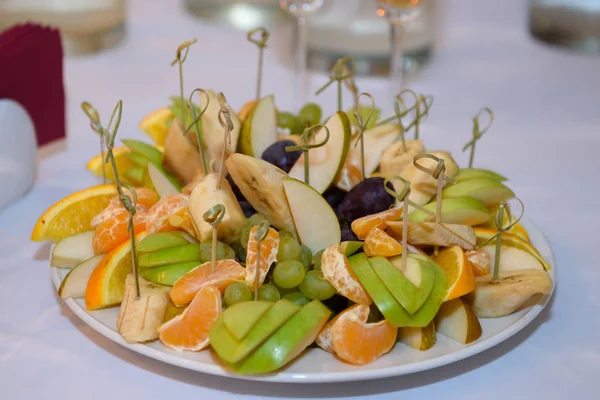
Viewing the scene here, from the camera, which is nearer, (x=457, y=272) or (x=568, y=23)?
(x=457, y=272)

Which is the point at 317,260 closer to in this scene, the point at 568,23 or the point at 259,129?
the point at 259,129

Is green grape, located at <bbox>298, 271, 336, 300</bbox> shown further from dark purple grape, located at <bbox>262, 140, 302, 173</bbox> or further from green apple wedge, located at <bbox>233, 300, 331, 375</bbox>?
dark purple grape, located at <bbox>262, 140, 302, 173</bbox>

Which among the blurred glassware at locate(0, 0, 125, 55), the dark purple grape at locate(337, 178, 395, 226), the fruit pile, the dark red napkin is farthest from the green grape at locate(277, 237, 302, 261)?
the blurred glassware at locate(0, 0, 125, 55)

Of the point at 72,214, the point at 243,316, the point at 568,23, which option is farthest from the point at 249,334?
the point at 568,23

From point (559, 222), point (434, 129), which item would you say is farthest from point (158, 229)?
point (434, 129)

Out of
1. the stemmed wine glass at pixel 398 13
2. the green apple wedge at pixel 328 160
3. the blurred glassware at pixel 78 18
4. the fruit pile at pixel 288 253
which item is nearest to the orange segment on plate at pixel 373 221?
the fruit pile at pixel 288 253

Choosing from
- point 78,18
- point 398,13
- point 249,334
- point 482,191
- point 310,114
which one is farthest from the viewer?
point 78,18

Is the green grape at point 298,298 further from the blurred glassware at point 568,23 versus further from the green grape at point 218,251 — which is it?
the blurred glassware at point 568,23
